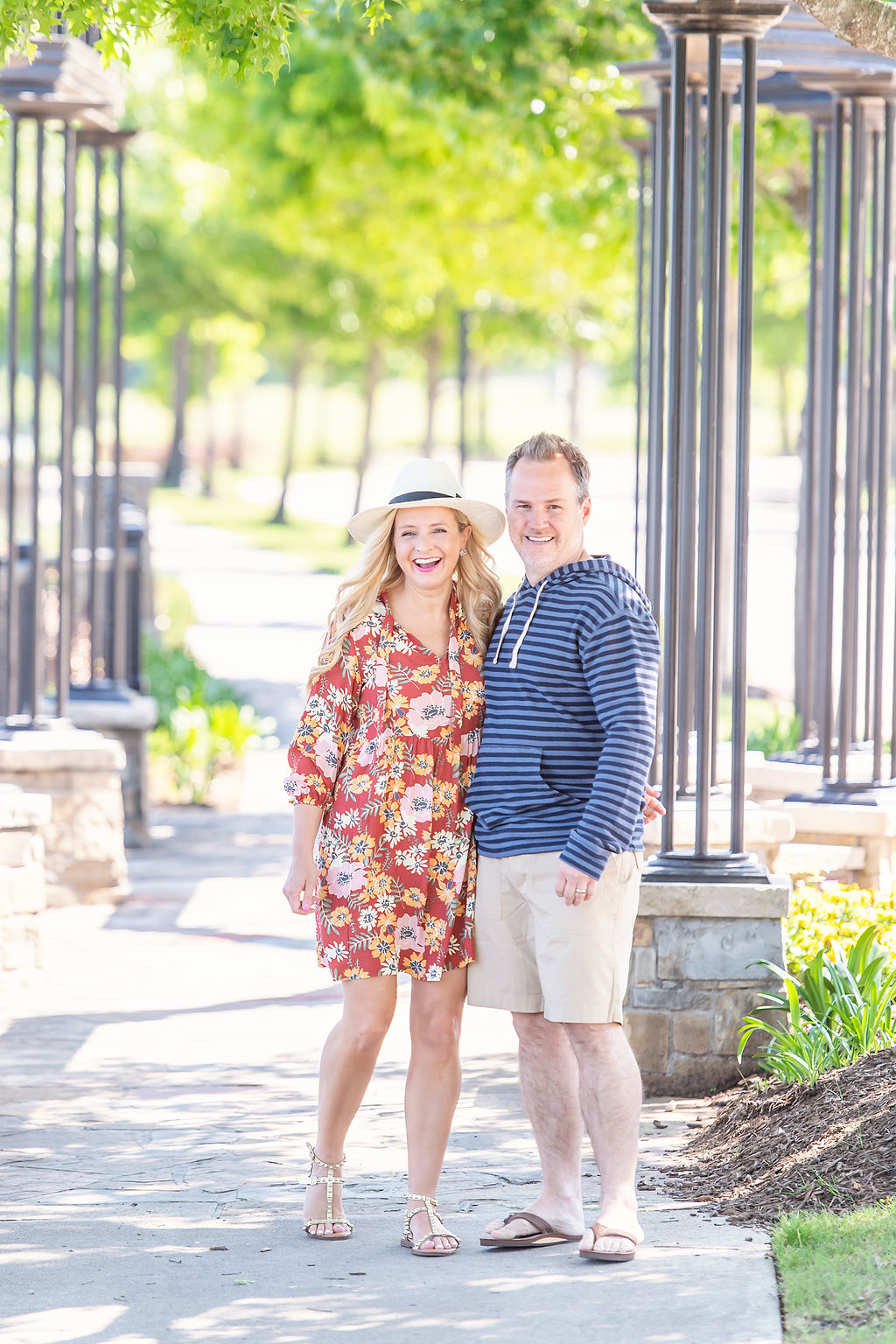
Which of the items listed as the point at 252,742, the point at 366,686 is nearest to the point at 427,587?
the point at 366,686

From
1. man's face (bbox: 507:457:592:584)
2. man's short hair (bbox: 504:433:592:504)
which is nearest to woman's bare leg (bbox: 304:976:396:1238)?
man's face (bbox: 507:457:592:584)

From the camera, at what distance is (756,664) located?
18.1 m

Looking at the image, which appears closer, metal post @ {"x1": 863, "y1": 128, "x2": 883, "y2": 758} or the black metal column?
metal post @ {"x1": 863, "y1": 128, "x2": 883, "y2": 758}

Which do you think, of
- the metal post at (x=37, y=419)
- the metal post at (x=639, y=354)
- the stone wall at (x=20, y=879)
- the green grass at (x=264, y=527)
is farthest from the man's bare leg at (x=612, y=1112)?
the green grass at (x=264, y=527)

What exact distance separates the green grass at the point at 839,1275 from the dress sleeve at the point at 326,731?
1.49 metres

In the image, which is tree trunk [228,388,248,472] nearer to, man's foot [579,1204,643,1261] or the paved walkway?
the paved walkway

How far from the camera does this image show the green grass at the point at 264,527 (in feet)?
99.6

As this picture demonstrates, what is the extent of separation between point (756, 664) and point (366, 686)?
566 inches

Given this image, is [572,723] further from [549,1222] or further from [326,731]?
[549,1222]

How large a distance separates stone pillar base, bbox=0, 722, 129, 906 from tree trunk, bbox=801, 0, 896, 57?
4.79 m

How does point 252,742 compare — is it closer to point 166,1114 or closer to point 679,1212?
point 166,1114

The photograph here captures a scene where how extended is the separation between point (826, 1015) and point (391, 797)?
185cm

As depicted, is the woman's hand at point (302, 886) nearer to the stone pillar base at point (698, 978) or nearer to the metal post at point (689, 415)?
the stone pillar base at point (698, 978)

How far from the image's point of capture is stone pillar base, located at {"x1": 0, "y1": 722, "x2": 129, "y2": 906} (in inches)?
311
